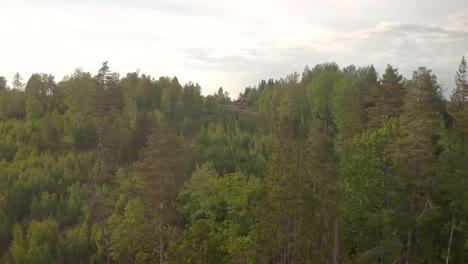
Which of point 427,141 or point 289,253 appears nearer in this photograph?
point 427,141

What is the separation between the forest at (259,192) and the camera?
82.5 feet

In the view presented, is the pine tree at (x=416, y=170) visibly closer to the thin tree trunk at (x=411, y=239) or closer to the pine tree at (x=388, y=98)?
the thin tree trunk at (x=411, y=239)

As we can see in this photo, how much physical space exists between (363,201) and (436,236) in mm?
4831

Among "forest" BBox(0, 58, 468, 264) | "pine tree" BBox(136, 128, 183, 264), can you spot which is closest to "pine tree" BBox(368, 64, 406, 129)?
"forest" BBox(0, 58, 468, 264)

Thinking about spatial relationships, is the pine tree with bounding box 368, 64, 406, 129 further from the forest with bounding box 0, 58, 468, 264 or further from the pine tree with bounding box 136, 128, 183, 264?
the pine tree with bounding box 136, 128, 183, 264

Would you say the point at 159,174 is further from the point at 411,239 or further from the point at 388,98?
the point at 388,98

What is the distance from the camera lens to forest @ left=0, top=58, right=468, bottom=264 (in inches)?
990

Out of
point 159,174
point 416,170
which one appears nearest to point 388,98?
point 416,170

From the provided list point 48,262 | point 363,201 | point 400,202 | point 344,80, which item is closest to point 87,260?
point 48,262

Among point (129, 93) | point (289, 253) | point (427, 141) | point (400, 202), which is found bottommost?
point (289, 253)

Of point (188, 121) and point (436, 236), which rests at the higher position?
point (188, 121)

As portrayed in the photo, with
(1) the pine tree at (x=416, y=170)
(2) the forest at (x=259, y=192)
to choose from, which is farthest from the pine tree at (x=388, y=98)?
(1) the pine tree at (x=416, y=170)

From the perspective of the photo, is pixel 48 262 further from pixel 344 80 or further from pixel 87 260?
pixel 344 80

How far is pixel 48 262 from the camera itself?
39719 millimetres
